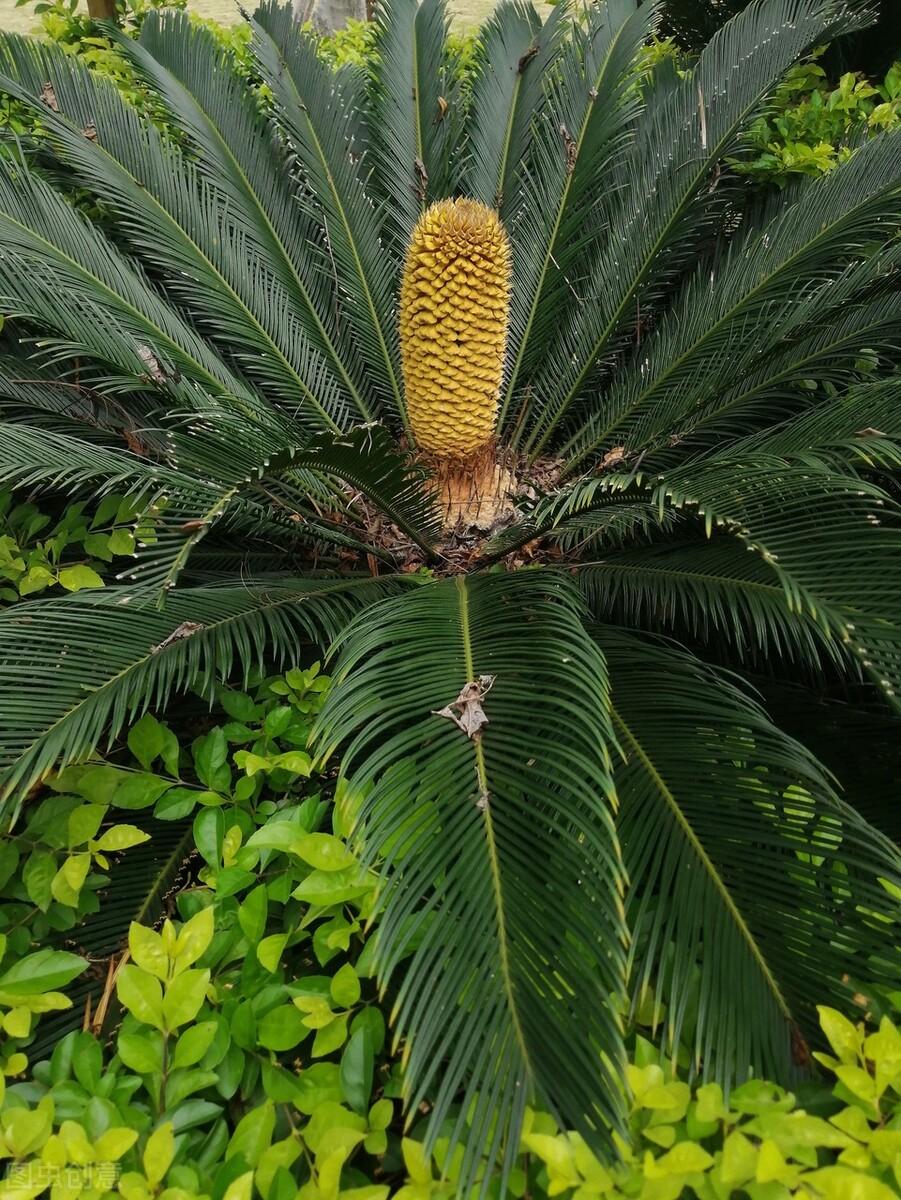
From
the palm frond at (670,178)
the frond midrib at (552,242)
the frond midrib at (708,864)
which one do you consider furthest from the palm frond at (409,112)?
the frond midrib at (708,864)

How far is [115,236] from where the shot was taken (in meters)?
2.47

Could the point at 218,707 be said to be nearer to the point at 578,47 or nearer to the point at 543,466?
the point at 543,466

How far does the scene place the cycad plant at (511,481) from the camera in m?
0.96

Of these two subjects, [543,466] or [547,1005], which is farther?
[543,466]

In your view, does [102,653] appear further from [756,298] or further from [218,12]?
[218,12]

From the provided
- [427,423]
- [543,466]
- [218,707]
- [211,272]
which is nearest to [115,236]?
[211,272]

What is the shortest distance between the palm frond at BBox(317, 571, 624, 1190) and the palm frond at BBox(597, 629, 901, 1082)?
0.41 ft

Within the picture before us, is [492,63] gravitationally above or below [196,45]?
above

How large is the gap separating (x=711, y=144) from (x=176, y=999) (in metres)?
2.25

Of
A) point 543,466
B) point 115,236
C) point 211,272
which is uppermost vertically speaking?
point 115,236

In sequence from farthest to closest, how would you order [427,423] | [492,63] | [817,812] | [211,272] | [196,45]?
[492,63], [196,45], [211,272], [427,423], [817,812]

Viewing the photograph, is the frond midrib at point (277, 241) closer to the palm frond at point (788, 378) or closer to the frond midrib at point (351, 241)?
the frond midrib at point (351, 241)

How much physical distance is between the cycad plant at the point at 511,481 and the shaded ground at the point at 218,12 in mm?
8550

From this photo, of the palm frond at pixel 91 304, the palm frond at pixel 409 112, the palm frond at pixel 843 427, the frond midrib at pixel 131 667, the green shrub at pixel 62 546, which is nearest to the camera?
the frond midrib at pixel 131 667
